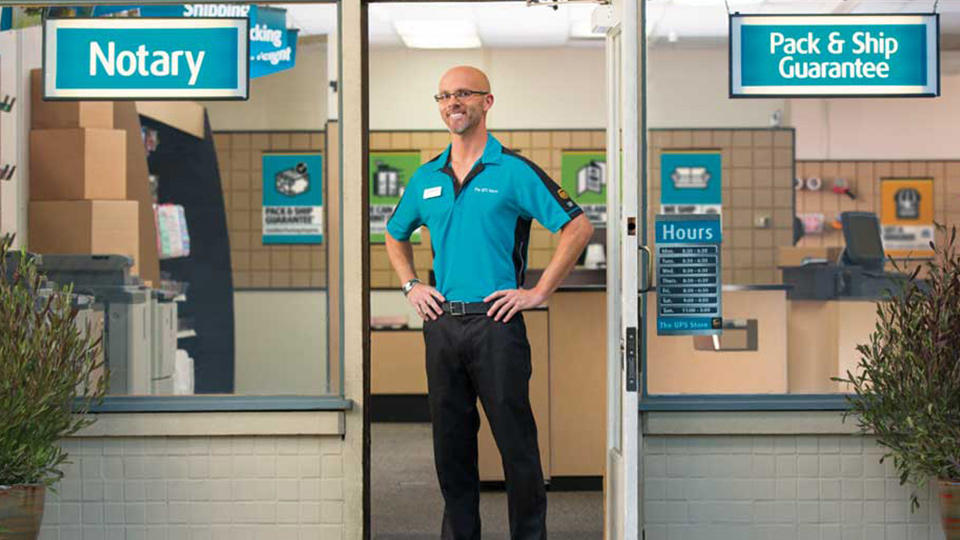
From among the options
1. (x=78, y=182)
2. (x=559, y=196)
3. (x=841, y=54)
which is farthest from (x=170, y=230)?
(x=841, y=54)

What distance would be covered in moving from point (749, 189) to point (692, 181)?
217mm

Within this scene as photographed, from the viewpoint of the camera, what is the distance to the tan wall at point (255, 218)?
16.2 feet

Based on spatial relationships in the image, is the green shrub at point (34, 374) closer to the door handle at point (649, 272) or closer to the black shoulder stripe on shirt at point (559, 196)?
the black shoulder stripe on shirt at point (559, 196)

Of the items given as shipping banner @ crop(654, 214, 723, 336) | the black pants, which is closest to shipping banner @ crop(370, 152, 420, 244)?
shipping banner @ crop(654, 214, 723, 336)

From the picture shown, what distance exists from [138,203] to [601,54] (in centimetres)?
559

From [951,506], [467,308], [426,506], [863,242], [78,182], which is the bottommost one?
[426,506]

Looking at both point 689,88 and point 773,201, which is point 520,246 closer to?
point 689,88

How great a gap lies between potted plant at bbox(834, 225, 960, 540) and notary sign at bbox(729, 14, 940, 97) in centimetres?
65

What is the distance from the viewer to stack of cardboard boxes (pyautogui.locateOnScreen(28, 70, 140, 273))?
4.99 m

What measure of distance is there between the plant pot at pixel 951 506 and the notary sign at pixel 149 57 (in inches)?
111

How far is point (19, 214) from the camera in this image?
5.22 metres

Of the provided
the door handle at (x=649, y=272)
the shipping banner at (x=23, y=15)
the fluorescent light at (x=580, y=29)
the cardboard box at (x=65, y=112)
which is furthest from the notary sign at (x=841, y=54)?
the fluorescent light at (x=580, y=29)

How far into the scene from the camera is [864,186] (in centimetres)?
518

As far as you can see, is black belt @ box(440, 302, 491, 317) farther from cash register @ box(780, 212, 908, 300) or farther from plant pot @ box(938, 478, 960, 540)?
plant pot @ box(938, 478, 960, 540)
